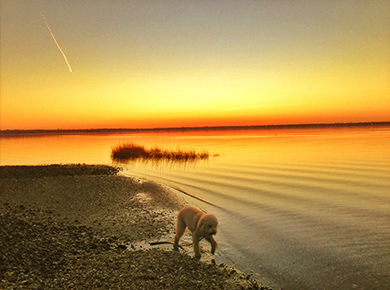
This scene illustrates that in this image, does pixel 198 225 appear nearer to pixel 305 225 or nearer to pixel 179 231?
pixel 179 231

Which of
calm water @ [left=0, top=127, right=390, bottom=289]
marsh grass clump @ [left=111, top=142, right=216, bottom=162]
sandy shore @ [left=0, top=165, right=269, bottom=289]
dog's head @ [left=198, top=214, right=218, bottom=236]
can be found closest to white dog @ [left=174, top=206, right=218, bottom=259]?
dog's head @ [left=198, top=214, right=218, bottom=236]

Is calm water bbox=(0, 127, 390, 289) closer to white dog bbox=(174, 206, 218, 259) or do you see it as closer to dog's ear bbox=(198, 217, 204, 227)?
white dog bbox=(174, 206, 218, 259)

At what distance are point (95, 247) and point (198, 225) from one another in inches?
124

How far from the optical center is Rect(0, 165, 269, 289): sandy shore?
5.74 m

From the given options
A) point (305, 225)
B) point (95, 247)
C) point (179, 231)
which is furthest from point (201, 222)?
point (305, 225)

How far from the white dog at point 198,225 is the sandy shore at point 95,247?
53 cm

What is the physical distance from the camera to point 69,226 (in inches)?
365

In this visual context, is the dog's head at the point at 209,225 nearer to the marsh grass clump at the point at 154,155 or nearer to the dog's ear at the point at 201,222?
the dog's ear at the point at 201,222

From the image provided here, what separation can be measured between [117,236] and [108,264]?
2506mm

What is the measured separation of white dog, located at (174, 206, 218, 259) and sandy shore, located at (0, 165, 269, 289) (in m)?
→ 0.53

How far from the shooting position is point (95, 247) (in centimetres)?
773

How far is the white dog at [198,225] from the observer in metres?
6.73

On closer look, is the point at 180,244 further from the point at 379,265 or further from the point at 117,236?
the point at 379,265

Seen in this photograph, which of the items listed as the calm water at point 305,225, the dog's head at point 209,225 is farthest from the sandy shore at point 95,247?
the calm water at point 305,225
